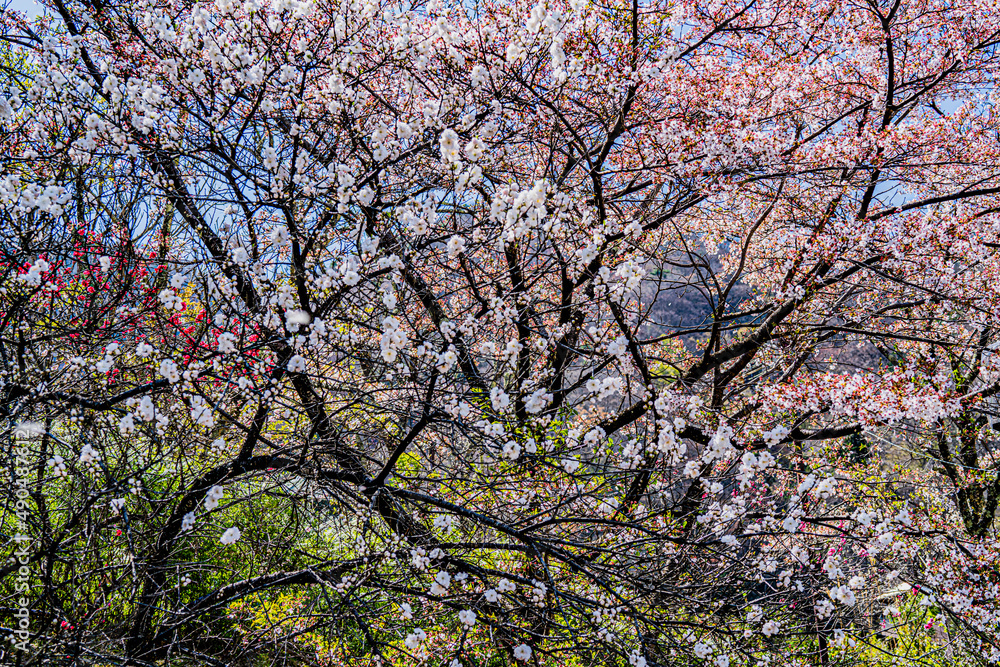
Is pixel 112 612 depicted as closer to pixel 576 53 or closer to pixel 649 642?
pixel 649 642

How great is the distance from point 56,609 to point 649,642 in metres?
3.86

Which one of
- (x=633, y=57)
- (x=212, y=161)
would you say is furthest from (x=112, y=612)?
(x=633, y=57)

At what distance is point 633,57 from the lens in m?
5.93

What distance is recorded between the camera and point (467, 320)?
150 inches
